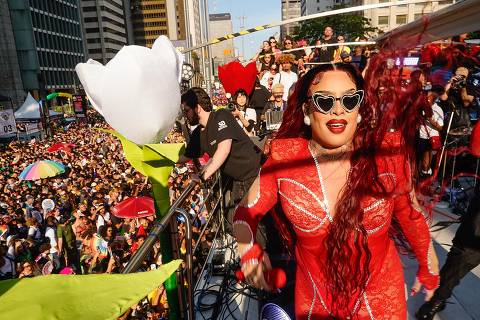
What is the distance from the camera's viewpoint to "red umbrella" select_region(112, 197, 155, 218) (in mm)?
7672

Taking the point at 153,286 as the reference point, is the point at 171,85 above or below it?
above

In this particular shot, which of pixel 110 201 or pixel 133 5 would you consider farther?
pixel 133 5

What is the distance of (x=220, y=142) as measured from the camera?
322 centimetres

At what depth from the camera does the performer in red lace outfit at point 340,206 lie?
5.77 ft

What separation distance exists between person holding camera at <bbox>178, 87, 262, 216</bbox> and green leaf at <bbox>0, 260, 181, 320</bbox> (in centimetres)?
242

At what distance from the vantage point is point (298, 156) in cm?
192

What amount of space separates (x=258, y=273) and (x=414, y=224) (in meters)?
0.87

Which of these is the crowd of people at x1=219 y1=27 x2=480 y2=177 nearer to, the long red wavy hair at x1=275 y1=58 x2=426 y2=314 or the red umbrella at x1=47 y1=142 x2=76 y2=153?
the long red wavy hair at x1=275 y1=58 x2=426 y2=314

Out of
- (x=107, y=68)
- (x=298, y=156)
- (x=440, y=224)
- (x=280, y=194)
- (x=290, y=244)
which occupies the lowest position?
(x=440, y=224)

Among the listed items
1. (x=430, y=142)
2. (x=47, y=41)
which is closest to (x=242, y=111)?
(x=430, y=142)

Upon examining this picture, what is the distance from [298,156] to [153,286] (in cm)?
140

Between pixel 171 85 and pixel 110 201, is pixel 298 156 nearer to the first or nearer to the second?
pixel 171 85

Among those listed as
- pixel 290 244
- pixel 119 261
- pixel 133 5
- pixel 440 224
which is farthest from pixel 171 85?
pixel 133 5

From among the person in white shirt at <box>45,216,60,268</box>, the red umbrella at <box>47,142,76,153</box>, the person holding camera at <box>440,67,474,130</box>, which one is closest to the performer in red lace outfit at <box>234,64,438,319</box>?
the person holding camera at <box>440,67,474,130</box>
